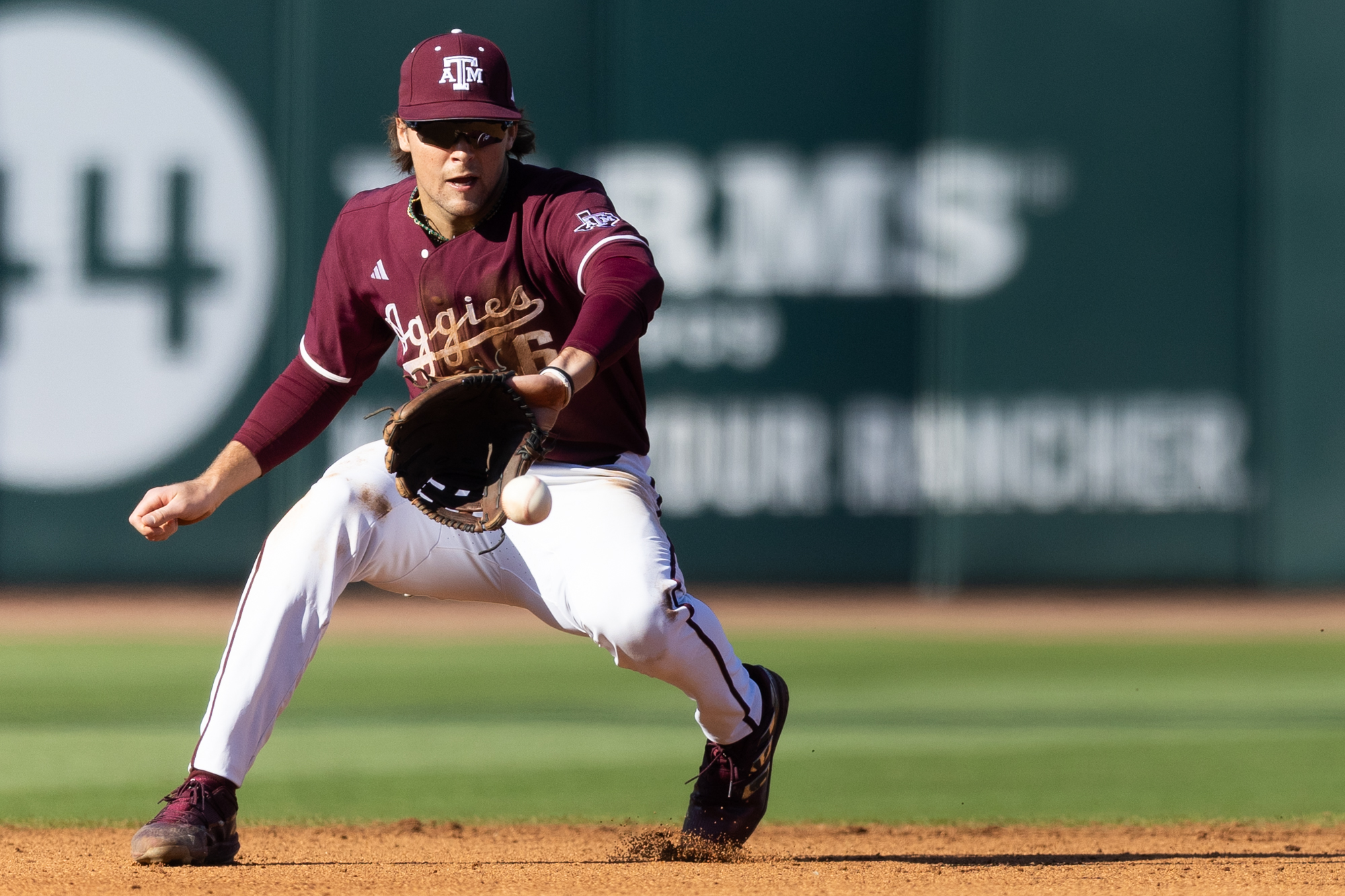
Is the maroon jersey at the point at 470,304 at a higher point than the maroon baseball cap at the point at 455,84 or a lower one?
lower

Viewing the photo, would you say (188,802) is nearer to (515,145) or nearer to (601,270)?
(601,270)

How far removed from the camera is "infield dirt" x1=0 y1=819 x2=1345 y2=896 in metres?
2.95

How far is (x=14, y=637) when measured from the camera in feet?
25.7

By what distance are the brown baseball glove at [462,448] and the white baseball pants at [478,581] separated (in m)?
0.10

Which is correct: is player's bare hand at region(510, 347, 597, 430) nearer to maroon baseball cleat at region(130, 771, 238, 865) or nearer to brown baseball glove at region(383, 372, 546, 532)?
brown baseball glove at region(383, 372, 546, 532)

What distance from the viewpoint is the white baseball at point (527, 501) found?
274 centimetres

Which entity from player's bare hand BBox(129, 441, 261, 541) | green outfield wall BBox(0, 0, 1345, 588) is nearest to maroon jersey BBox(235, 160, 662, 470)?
player's bare hand BBox(129, 441, 261, 541)

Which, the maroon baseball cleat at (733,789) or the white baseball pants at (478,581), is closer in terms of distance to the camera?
the white baseball pants at (478,581)

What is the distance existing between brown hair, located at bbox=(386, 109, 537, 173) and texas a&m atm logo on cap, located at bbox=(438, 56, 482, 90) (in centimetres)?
22

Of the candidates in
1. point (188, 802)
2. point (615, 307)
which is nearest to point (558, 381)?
point (615, 307)

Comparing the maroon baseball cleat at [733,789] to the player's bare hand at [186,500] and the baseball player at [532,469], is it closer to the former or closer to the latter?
the baseball player at [532,469]

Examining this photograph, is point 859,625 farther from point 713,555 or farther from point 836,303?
point 836,303

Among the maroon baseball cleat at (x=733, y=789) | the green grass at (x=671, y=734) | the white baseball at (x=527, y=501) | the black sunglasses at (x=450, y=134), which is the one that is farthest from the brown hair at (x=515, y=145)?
the green grass at (x=671, y=734)

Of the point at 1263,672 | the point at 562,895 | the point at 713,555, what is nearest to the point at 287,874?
the point at 562,895
